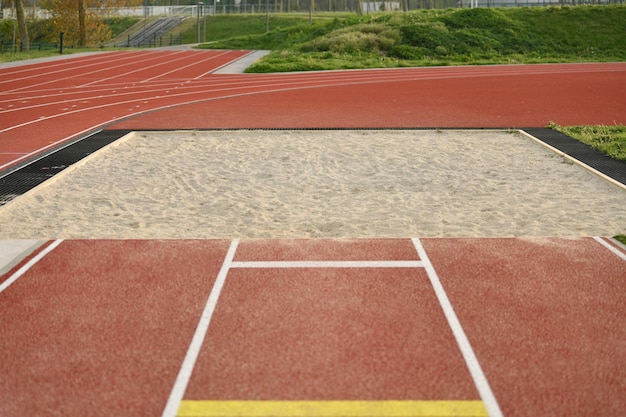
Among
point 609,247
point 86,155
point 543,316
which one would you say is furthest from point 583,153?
point 86,155

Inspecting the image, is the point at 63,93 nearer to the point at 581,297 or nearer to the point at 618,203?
the point at 618,203

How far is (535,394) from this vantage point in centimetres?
395

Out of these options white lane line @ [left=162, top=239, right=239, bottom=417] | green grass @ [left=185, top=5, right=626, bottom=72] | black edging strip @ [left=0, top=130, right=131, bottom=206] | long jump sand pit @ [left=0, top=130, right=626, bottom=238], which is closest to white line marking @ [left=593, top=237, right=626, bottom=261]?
long jump sand pit @ [left=0, top=130, right=626, bottom=238]

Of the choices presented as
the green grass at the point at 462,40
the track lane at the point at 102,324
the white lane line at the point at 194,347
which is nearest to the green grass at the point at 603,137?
the track lane at the point at 102,324

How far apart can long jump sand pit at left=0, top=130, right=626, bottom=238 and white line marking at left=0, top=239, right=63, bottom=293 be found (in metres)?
0.46

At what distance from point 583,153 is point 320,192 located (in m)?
4.60

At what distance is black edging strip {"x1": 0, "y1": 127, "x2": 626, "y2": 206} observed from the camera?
30.1 ft

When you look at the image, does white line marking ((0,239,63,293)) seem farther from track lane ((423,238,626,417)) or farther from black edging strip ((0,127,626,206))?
track lane ((423,238,626,417))

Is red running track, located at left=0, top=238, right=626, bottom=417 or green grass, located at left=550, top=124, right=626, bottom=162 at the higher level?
green grass, located at left=550, top=124, right=626, bottom=162

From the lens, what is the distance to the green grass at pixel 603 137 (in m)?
11.1

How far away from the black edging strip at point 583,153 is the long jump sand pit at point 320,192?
28 centimetres

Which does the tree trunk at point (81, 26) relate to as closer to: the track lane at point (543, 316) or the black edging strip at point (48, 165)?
the black edging strip at point (48, 165)

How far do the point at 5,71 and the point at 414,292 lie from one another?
2494 centimetres

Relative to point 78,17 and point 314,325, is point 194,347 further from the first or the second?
point 78,17
